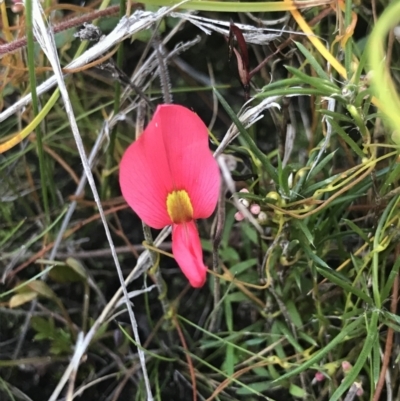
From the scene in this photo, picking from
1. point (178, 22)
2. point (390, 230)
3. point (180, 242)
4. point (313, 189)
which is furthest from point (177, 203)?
point (178, 22)

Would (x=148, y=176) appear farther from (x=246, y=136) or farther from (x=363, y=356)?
(x=363, y=356)

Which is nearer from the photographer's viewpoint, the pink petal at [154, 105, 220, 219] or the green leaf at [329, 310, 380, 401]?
the pink petal at [154, 105, 220, 219]

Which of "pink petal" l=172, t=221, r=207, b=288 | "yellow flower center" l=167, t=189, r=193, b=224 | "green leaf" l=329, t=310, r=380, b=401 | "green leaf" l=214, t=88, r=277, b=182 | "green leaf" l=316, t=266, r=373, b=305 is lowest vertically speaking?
"green leaf" l=329, t=310, r=380, b=401

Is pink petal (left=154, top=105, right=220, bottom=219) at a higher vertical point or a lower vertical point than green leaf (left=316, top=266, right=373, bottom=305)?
higher

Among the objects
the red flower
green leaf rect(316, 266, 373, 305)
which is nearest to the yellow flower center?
the red flower

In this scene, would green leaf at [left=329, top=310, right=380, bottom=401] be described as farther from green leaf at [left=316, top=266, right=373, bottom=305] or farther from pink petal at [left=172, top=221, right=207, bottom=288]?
pink petal at [left=172, top=221, right=207, bottom=288]

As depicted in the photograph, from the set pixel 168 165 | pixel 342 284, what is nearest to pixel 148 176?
pixel 168 165

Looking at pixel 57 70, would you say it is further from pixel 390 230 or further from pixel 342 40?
pixel 390 230
